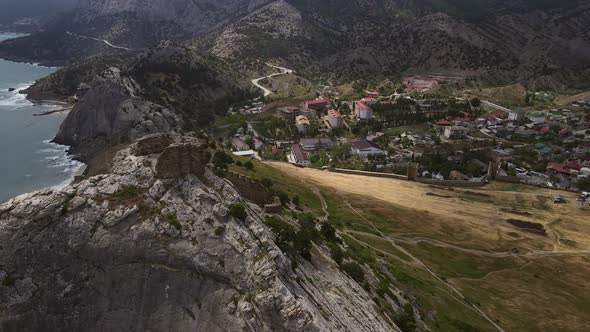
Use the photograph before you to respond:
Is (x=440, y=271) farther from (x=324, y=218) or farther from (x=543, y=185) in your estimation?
(x=543, y=185)

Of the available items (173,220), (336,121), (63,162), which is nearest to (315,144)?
(336,121)

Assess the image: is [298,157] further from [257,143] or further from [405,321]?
[405,321]

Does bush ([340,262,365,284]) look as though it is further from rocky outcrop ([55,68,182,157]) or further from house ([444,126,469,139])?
house ([444,126,469,139])

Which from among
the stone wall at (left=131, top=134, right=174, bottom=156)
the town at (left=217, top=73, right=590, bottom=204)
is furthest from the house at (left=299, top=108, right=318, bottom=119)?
the stone wall at (left=131, top=134, right=174, bottom=156)

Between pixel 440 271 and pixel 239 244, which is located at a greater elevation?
pixel 239 244

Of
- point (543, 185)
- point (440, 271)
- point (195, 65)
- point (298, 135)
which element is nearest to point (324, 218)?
point (440, 271)

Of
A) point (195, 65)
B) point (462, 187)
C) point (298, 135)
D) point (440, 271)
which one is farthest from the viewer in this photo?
point (195, 65)

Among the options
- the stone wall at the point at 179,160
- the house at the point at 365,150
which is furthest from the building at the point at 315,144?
the stone wall at the point at 179,160
